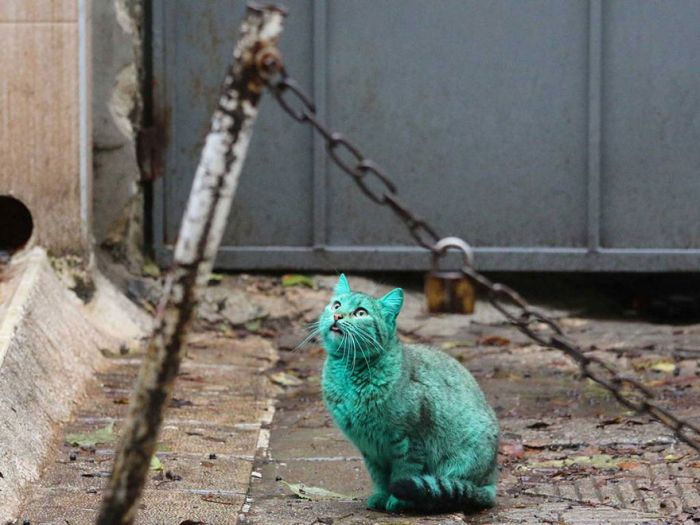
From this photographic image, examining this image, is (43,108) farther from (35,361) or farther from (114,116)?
(35,361)

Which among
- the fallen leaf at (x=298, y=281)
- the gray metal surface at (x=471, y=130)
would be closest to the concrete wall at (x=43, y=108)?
the gray metal surface at (x=471, y=130)

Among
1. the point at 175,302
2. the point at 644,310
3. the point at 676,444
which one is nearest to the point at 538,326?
the point at 644,310

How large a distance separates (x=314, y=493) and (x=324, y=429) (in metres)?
1.10

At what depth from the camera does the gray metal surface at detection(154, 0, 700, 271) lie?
7.44m

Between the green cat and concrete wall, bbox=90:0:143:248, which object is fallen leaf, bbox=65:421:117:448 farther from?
concrete wall, bbox=90:0:143:248

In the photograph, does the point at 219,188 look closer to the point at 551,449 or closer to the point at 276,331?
the point at 551,449

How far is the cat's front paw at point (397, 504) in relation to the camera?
3.97 m

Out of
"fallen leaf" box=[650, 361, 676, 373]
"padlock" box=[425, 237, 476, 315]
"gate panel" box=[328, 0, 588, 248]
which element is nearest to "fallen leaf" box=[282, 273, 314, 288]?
"gate panel" box=[328, 0, 588, 248]

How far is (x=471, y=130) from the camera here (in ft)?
24.8

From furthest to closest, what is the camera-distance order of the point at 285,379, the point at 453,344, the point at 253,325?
the point at 253,325
the point at 453,344
the point at 285,379

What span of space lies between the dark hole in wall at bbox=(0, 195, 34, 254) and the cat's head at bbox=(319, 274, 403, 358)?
3198 millimetres

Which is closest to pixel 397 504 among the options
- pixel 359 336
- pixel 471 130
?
pixel 359 336

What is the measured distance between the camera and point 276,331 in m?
7.29

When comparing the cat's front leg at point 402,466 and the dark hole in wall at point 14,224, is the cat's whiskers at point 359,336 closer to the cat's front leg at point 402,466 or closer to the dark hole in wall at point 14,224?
the cat's front leg at point 402,466
